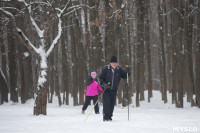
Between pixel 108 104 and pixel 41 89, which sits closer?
pixel 108 104

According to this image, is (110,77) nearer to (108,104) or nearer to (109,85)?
(109,85)

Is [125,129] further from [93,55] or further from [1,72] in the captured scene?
[1,72]

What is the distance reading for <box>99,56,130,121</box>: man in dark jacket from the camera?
9.33m

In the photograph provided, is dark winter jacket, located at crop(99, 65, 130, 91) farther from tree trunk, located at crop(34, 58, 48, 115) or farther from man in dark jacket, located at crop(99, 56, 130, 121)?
tree trunk, located at crop(34, 58, 48, 115)

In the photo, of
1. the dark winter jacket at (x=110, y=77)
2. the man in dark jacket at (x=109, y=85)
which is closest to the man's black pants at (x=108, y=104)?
the man in dark jacket at (x=109, y=85)

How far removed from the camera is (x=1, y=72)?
21219 mm

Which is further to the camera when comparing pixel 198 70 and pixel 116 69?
pixel 198 70

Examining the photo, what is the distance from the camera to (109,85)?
9383mm

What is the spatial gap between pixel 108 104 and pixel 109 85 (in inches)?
23.7

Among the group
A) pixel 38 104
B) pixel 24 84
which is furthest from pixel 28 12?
pixel 24 84

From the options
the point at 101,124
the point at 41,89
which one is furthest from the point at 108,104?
the point at 41,89

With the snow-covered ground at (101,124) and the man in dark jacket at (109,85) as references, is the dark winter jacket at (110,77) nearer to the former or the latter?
the man in dark jacket at (109,85)

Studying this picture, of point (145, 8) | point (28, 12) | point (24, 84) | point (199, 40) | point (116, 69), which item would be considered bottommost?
point (24, 84)

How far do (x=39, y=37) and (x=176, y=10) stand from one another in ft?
28.8
